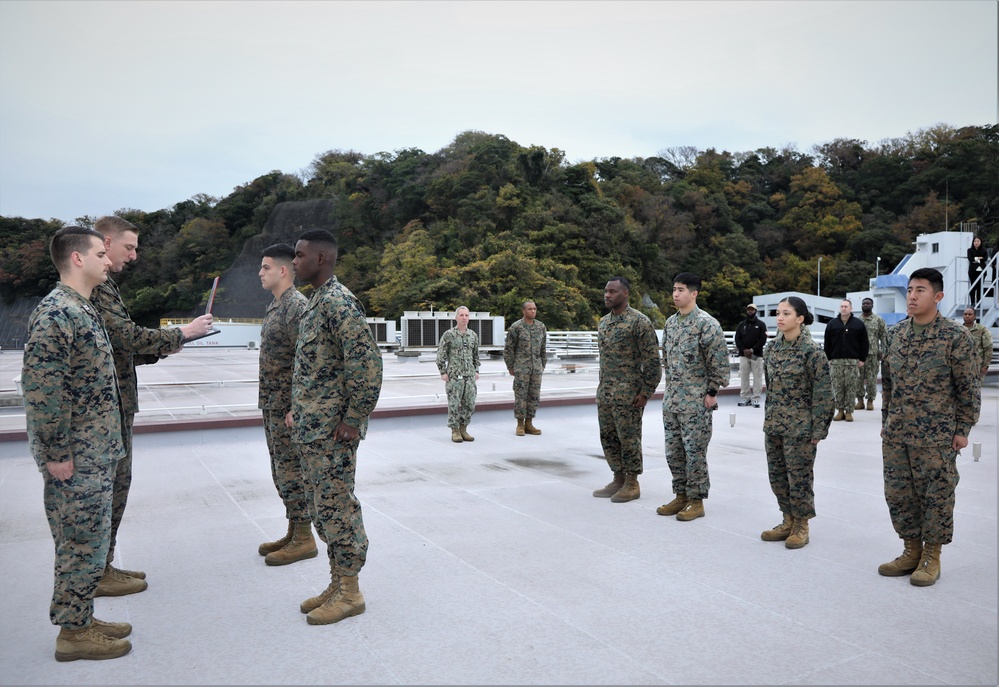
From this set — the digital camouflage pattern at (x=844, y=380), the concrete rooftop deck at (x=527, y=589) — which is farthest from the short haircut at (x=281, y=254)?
the digital camouflage pattern at (x=844, y=380)

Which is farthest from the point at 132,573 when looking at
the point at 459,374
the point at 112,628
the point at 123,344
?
the point at 459,374

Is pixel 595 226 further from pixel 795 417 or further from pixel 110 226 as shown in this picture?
pixel 110 226

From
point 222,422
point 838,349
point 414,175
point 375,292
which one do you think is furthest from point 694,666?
point 414,175

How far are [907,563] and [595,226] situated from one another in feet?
128

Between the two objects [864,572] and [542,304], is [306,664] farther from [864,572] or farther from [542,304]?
[542,304]

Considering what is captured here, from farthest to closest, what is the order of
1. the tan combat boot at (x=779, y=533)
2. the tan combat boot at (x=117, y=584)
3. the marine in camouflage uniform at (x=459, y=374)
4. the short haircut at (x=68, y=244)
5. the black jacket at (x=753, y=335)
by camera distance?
the black jacket at (x=753, y=335) < the marine in camouflage uniform at (x=459, y=374) < the tan combat boot at (x=779, y=533) < the tan combat boot at (x=117, y=584) < the short haircut at (x=68, y=244)

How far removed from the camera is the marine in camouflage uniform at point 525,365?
27.0 feet

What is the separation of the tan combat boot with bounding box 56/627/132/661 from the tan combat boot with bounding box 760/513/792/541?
3.39 metres

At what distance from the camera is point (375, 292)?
1652 inches

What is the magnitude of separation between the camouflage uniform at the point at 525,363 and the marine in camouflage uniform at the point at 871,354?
15.2 feet

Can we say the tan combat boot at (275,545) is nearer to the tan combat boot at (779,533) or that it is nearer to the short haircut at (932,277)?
the tan combat boot at (779,533)

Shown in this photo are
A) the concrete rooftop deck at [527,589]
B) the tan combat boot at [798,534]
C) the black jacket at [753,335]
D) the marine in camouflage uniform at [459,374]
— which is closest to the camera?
the concrete rooftop deck at [527,589]

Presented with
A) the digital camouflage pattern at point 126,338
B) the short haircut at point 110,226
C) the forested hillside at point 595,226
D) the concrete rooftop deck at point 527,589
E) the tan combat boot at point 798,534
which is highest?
the forested hillside at point 595,226

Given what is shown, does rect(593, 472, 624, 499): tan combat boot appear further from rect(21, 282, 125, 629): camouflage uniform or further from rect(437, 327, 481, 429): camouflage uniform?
rect(21, 282, 125, 629): camouflage uniform
